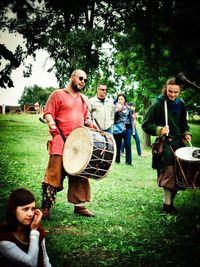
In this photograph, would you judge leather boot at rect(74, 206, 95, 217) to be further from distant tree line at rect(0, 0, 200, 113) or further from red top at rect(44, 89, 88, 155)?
distant tree line at rect(0, 0, 200, 113)

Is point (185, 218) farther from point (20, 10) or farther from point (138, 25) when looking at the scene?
point (138, 25)

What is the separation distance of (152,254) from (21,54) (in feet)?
67.1

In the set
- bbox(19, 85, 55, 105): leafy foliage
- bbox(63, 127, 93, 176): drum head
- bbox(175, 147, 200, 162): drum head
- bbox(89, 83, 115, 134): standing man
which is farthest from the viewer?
bbox(19, 85, 55, 105): leafy foliage

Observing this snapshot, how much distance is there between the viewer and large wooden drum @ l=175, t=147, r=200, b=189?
17.2ft

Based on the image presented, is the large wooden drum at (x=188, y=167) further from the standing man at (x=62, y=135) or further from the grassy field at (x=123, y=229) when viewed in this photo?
the standing man at (x=62, y=135)

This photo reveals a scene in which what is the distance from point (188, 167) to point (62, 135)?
190cm

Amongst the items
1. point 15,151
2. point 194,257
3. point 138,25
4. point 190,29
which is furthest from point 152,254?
point 138,25

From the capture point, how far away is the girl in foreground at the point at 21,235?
2.85 m

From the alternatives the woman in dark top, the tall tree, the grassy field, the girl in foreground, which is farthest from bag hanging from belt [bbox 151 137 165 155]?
the tall tree

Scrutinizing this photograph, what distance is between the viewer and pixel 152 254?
409 cm

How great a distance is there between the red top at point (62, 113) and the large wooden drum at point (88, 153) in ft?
0.54

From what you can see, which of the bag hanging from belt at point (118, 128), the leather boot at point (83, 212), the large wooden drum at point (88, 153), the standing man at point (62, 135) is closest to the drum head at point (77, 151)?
the large wooden drum at point (88, 153)

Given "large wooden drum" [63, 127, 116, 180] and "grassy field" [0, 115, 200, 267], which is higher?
"large wooden drum" [63, 127, 116, 180]

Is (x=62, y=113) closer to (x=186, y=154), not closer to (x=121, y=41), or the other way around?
(x=186, y=154)
